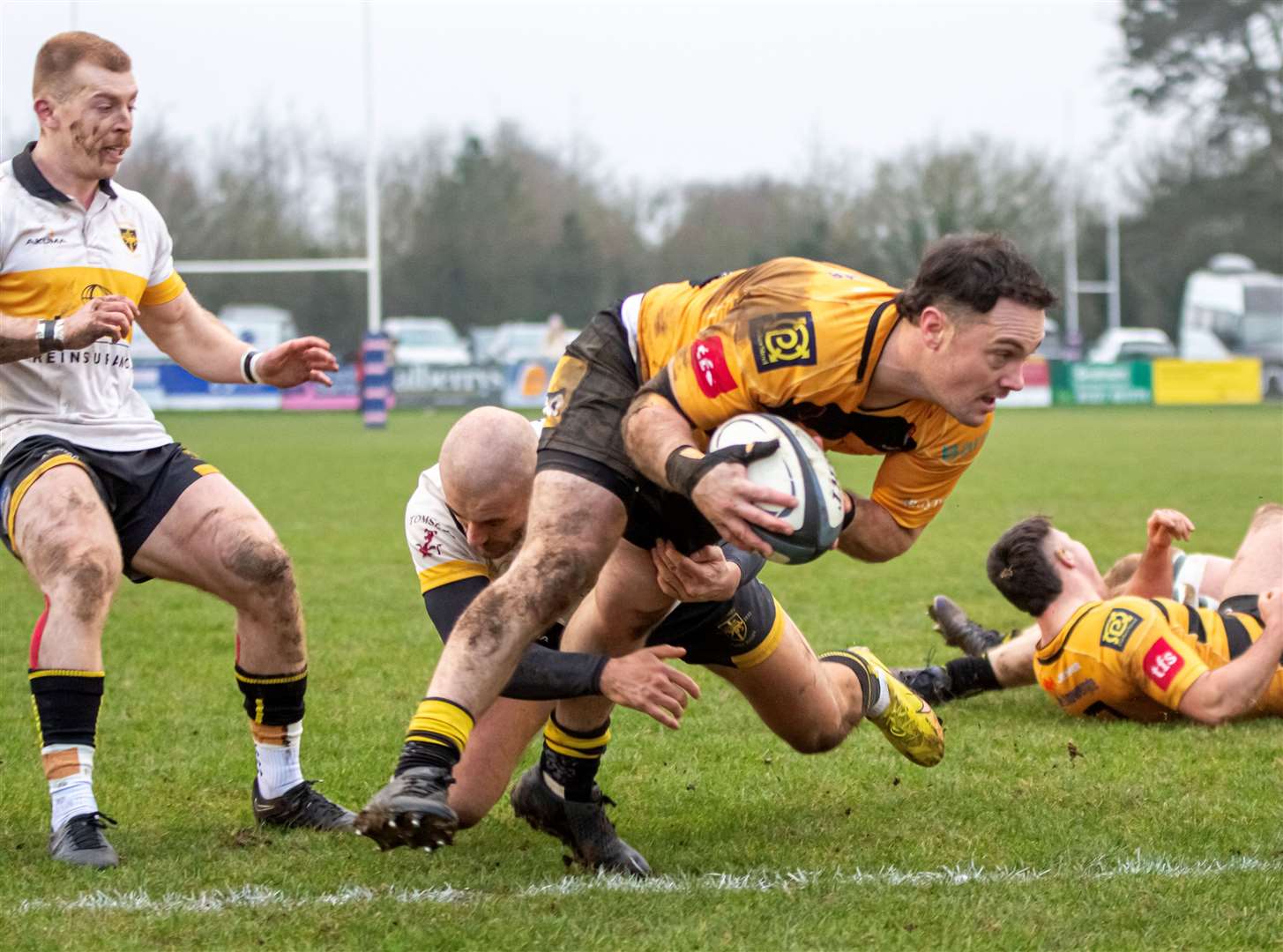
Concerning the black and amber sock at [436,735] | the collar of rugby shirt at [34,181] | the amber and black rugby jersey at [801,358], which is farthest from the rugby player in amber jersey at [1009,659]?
the collar of rugby shirt at [34,181]

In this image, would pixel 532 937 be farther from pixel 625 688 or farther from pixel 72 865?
pixel 72 865

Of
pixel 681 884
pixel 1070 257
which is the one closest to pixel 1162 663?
pixel 681 884

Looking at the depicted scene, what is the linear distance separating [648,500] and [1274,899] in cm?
194

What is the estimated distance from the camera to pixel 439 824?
3824 mm

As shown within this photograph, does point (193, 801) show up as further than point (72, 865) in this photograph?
Yes

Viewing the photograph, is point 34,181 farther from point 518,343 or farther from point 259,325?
point 518,343

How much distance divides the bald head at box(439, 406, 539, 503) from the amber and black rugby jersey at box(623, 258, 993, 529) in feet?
1.56

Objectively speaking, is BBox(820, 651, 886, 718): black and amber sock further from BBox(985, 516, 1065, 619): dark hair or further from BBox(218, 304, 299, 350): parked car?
BBox(218, 304, 299, 350): parked car

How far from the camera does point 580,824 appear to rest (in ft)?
15.7

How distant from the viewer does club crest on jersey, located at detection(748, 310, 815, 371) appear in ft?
13.8

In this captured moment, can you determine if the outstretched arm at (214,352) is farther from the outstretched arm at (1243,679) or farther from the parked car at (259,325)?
the parked car at (259,325)

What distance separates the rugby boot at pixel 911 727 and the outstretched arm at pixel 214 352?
2177 millimetres

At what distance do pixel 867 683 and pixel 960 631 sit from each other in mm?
2400

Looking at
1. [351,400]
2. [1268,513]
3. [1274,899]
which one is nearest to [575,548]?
[1274,899]
